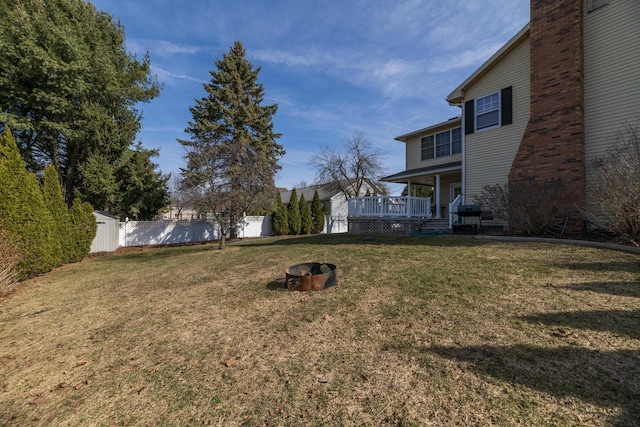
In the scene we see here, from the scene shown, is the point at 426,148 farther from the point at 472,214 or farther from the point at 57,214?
the point at 57,214

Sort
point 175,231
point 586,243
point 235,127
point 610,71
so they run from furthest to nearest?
point 235,127 → point 175,231 → point 610,71 → point 586,243

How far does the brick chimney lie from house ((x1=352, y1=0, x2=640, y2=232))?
2 cm

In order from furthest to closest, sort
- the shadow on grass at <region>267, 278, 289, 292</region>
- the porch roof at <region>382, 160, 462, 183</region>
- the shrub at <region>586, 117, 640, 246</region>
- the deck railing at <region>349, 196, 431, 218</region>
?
the porch roof at <region>382, 160, 462, 183</region>, the deck railing at <region>349, 196, 431, 218</region>, the shrub at <region>586, 117, 640, 246</region>, the shadow on grass at <region>267, 278, 289, 292</region>

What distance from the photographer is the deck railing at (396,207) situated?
1157cm

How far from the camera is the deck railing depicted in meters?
11.6

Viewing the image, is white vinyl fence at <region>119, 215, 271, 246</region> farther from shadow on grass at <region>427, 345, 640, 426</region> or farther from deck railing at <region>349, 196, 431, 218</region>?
shadow on grass at <region>427, 345, 640, 426</region>

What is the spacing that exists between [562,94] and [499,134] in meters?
2.32

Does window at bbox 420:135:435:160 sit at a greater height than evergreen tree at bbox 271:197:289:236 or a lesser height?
greater

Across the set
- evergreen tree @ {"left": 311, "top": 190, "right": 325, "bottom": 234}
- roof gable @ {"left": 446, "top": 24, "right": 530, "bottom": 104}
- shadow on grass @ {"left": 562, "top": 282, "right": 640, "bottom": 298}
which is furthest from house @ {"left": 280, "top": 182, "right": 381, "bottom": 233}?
shadow on grass @ {"left": 562, "top": 282, "right": 640, "bottom": 298}

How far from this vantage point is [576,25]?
27.0ft

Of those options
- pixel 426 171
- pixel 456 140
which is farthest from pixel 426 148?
pixel 426 171

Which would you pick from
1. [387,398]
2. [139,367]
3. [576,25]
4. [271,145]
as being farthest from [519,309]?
[271,145]

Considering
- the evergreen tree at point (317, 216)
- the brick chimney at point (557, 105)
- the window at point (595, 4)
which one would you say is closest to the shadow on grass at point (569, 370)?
the brick chimney at point (557, 105)

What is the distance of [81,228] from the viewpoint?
11414 mm
